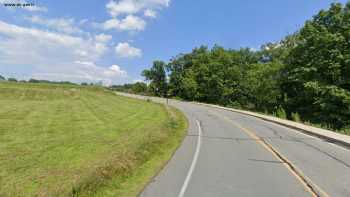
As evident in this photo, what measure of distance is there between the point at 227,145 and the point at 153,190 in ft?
20.7

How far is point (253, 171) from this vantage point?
7867 mm

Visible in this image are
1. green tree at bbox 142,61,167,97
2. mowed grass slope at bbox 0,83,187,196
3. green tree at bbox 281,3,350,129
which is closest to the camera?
mowed grass slope at bbox 0,83,187,196

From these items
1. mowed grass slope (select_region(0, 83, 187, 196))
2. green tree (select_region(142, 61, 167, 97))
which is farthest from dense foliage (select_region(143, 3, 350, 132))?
green tree (select_region(142, 61, 167, 97))

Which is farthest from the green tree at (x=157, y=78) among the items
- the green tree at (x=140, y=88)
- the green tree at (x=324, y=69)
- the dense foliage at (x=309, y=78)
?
the green tree at (x=324, y=69)

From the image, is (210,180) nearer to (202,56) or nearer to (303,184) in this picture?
(303,184)

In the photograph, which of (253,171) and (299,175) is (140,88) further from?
(299,175)

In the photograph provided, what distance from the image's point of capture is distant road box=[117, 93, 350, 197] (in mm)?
6281

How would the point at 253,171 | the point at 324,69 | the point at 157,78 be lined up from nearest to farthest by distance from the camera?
1. the point at 253,171
2. the point at 324,69
3. the point at 157,78

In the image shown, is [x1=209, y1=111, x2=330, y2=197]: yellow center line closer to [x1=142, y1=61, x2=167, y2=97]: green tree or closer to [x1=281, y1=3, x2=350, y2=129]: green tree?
[x1=281, y1=3, x2=350, y2=129]: green tree

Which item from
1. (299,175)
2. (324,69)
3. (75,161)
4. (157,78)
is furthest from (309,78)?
(157,78)

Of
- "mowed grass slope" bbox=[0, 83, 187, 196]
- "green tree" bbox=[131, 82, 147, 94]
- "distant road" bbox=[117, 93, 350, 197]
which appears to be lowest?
"mowed grass slope" bbox=[0, 83, 187, 196]

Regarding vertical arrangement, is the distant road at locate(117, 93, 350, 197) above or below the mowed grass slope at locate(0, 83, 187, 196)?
above

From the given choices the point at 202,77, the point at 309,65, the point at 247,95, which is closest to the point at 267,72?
the point at 309,65

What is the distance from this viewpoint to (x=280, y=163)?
8812 mm
